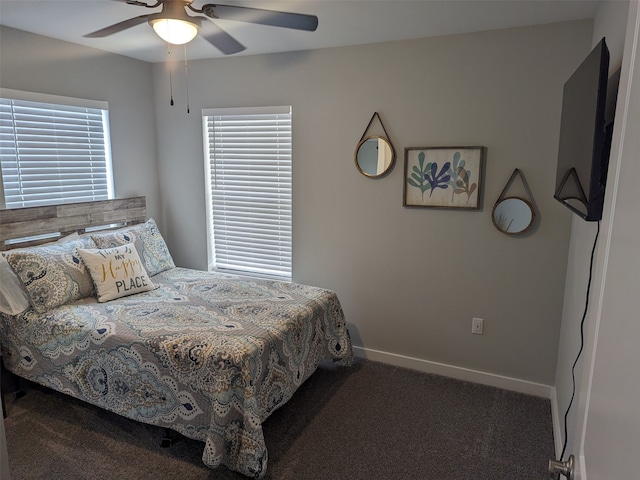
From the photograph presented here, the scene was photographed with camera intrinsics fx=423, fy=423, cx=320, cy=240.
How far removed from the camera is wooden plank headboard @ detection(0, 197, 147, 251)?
2.91 m

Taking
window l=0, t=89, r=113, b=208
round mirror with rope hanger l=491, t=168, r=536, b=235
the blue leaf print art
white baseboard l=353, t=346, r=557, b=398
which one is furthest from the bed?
round mirror with rope hanger l=491, t=168, r=536, b=235

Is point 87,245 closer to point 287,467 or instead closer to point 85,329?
point 85,329

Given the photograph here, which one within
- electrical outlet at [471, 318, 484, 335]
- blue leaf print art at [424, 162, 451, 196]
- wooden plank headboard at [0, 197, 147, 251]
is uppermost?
blue leaf print art at [424, 162, 451, 196]

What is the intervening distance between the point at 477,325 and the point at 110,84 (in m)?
3.51

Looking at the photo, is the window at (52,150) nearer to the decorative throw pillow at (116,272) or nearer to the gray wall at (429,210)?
the decorative throw pillow at (116,272)

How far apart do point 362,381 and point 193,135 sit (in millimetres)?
2577

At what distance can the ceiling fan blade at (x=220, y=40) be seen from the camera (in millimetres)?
2480

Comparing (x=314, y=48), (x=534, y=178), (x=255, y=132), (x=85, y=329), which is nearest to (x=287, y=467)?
(x=85, y=329)

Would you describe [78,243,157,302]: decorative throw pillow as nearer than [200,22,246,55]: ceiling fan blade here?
No

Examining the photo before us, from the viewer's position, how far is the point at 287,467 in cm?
224

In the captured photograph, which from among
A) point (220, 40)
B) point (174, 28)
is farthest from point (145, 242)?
point (174, 28)

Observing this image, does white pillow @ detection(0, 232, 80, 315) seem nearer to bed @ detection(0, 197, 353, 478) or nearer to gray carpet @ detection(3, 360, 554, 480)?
bed @ detection(0, 197, 353, 478)

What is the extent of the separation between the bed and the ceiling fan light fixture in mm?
1548

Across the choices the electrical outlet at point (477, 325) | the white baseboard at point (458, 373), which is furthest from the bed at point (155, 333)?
the electrical outlet at point (477, 325)
